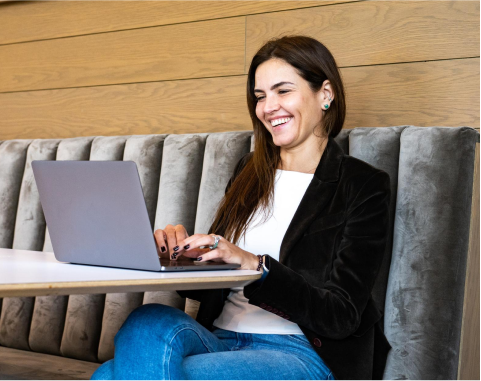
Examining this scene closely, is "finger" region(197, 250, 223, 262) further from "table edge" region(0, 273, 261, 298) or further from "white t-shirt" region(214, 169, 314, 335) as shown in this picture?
"white t-shirt" region(214, 169, 314, 335)

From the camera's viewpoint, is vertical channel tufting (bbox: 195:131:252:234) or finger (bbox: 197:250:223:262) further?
vertical channel tufting (bbox: 195:131:252:234)

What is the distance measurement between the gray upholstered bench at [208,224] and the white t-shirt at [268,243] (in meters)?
0.20

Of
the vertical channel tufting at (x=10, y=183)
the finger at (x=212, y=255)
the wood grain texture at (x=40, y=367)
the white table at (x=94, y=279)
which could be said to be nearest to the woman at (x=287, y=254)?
the finger at (x=212, y=255)

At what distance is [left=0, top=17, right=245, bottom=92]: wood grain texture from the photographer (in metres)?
2.04

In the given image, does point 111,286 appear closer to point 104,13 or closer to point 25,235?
point 25,235

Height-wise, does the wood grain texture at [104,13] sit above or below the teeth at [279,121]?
above

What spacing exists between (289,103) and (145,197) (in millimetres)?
570

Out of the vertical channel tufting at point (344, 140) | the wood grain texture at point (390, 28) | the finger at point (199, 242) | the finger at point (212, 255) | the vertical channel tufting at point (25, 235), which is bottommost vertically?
the vertical channel tufting at point (25, 235)

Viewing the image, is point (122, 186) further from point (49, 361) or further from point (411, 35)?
point (411, 35)

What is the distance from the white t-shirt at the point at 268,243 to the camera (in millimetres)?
1241

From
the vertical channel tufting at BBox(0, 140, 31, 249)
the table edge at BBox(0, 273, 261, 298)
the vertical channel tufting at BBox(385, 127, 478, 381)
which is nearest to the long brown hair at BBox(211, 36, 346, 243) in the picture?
the vertical channel tufting at BBox(385, 127, 478, 381)

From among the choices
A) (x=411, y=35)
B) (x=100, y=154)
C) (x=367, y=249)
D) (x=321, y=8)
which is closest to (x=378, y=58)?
(x=411, y=35)

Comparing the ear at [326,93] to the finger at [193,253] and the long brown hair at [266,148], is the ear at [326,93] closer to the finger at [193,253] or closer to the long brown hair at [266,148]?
the long brown hair at [266,148]

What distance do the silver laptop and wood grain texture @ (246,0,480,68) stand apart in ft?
3.24
